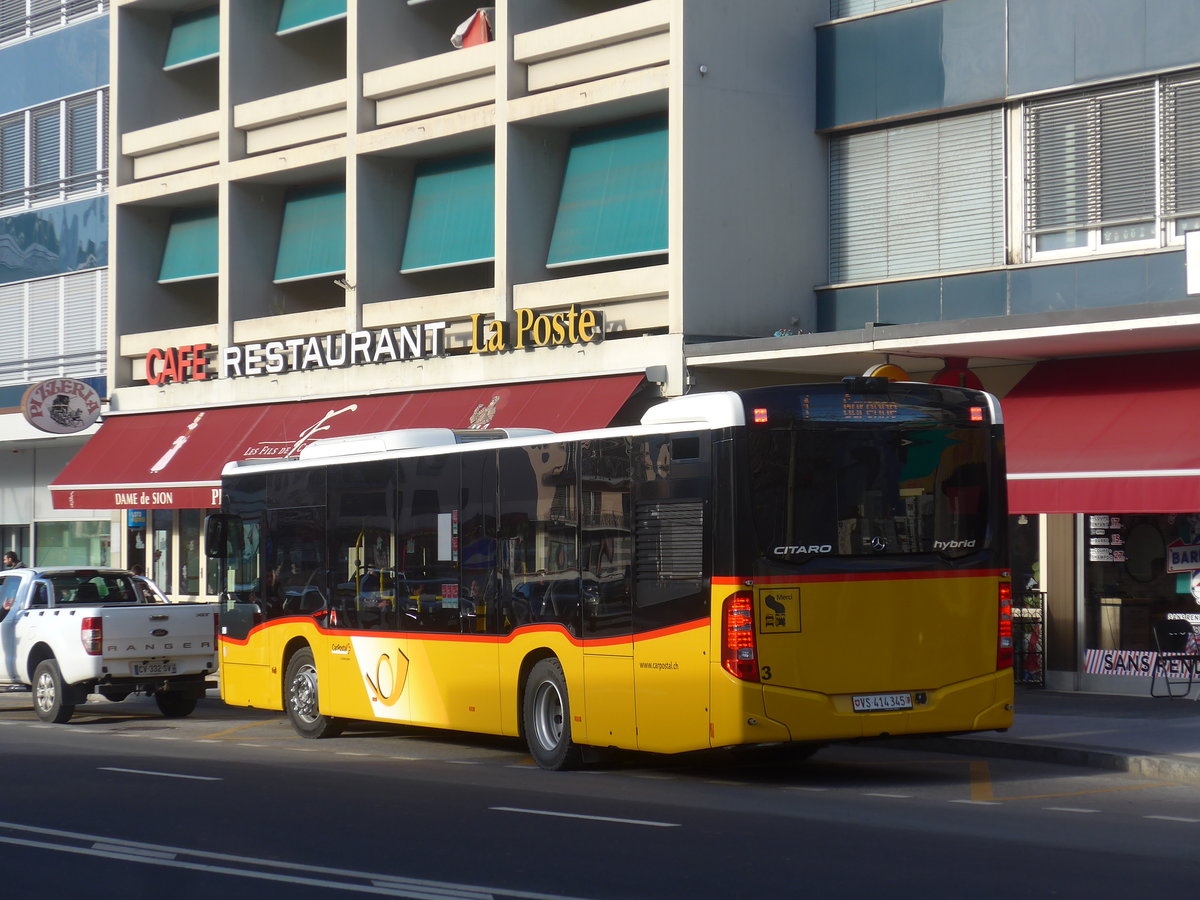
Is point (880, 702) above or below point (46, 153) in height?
below

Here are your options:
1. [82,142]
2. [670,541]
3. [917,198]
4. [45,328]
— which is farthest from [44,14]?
[670,541]

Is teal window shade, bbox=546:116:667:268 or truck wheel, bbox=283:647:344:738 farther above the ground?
teal window shade, bbox=546:116:667:268

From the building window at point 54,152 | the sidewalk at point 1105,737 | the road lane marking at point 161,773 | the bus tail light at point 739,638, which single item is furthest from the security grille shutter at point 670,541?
the building window at point 54,152

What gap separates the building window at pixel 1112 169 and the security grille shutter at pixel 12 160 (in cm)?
2378

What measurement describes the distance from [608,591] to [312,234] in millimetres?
18343

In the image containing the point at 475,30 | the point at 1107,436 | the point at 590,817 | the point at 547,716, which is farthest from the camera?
the point at 475,30

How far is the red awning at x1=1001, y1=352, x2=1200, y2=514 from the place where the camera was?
18.7 metres

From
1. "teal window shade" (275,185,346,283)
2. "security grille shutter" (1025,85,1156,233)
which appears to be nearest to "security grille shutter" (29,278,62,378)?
"teal window shade" (275,185,346,283)

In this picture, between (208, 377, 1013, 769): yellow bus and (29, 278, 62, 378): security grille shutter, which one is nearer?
(208, 377, 1013, 769): yellow bus

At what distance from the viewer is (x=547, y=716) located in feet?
49.9

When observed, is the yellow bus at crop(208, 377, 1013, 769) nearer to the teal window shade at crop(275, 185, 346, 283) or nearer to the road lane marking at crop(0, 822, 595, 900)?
the road lane marking at crop(0, 822, 595, 900)

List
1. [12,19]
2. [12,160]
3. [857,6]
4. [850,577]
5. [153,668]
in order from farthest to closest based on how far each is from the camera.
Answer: [12,19], [12,160], [857,6], [153,668], [850,577]

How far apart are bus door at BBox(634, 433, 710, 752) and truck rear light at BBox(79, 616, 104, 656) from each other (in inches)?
352

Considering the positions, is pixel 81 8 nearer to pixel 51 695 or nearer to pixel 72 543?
pixel 72 543
